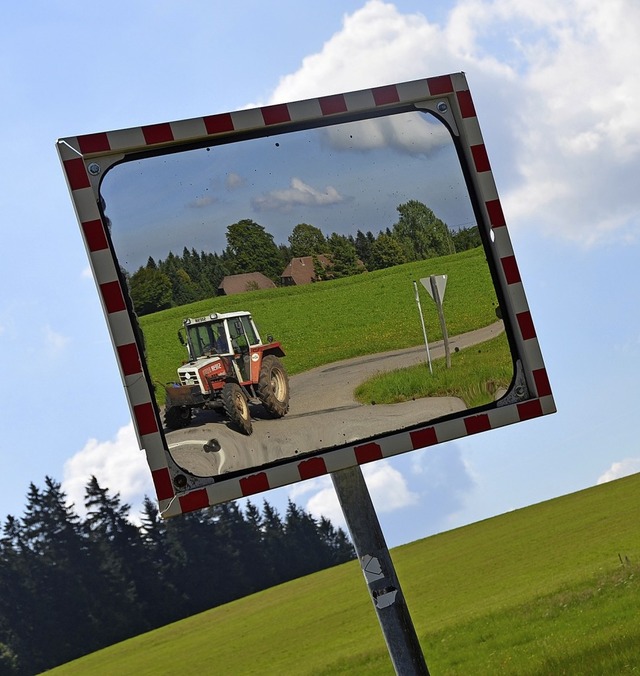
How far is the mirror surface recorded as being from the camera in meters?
7.23

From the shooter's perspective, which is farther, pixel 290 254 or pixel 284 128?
pixel 284 128

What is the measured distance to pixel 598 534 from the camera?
33594mm

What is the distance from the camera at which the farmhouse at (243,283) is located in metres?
7.36

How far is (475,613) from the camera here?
76.8ft

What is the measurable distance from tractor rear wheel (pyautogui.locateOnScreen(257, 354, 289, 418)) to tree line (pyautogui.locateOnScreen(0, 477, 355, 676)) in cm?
6269

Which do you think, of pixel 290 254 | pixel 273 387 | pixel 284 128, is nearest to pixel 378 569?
pixel 273 387

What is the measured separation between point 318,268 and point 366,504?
6.84 ft

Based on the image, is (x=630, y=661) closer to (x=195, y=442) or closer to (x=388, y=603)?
(x=388, y=603)

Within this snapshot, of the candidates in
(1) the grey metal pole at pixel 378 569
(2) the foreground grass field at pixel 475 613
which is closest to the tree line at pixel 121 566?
(2) the foreground grass field at pixel 475 613

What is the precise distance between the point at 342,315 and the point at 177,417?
136 centimetres

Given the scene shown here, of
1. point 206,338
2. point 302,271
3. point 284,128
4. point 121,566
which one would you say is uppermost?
point 284,128

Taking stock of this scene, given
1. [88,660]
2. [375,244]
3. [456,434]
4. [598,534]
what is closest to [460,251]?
[375,244]

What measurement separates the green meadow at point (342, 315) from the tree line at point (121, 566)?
62.6m

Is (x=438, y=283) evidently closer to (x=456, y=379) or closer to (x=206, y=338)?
(x=456, y=379)
